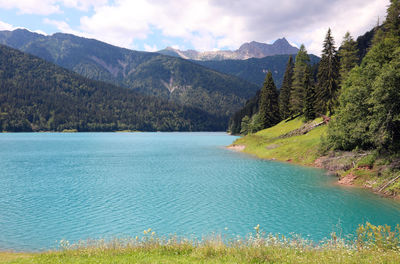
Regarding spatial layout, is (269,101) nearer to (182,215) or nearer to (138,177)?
(138,177)

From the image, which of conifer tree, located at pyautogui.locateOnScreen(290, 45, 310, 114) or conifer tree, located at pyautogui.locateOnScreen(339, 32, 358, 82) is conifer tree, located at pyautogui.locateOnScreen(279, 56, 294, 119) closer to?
conifer tree, located at pyautogui.locateOnScreen(290, 45, 310, 114)

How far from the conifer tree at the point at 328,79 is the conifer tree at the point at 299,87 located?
37.4ft

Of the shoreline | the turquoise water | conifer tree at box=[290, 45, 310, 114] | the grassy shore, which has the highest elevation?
conifer tree at box=[290, 45, 310, 114]

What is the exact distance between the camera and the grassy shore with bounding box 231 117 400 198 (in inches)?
1254

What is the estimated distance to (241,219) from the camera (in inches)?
953

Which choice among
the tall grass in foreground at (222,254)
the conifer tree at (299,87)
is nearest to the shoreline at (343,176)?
the tall grass in foreground at (222,254)

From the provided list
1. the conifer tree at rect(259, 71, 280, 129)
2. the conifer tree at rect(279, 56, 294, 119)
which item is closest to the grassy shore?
the conifer tree at rect(279, 56, 294, 119)

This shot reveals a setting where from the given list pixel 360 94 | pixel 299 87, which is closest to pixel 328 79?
pixel 299 87

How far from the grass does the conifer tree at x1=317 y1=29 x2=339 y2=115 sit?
5519 mm

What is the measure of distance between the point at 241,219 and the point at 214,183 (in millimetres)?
15612

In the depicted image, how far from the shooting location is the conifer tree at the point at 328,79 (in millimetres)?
72375

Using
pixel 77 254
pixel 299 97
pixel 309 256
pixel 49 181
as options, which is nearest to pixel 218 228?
pixel 309 256

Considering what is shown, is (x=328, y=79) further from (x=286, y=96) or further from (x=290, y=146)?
(x=286, y=96)

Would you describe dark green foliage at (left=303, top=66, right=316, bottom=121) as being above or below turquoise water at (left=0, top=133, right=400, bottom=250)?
above
